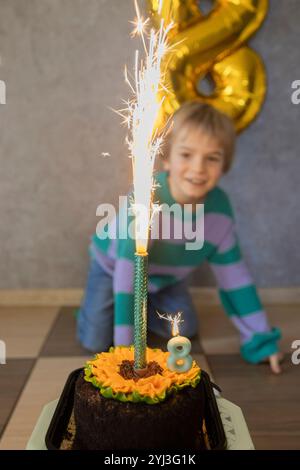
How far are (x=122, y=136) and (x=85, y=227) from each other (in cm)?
31

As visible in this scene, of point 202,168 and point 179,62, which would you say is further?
point 179,62

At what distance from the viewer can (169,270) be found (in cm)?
134

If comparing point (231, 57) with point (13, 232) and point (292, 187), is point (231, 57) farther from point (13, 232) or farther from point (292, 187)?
point (13, 232)

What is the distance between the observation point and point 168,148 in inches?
48.6

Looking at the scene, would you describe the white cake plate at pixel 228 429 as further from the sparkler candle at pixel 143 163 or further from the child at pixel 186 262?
the child at pixel 186 262

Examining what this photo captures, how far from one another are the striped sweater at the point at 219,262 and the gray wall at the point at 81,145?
297mm

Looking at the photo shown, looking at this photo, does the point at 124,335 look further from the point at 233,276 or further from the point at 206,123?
the point at 206,123

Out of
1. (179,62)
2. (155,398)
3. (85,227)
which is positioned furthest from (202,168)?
(155,398)

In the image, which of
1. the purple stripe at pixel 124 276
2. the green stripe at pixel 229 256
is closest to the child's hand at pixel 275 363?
the green stripe at pixel 229 256

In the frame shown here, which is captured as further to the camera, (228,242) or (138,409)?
(228,242)

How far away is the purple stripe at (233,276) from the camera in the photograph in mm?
1281

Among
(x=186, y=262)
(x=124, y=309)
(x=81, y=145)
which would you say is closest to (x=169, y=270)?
(x=186, y=262)

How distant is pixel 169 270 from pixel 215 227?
0.17 metres

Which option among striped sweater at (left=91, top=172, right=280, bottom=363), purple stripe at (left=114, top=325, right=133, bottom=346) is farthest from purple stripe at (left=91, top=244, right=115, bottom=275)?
purple stripe at (left=114, top=325, right=133, bottom=346)
